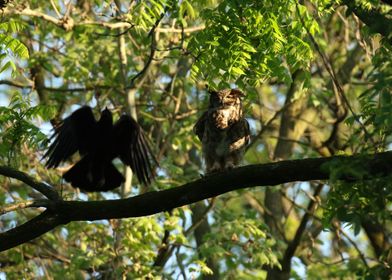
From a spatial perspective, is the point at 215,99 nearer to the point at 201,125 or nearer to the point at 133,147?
the point at 201,125

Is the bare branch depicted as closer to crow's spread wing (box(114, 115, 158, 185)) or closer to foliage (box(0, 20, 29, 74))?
foliage (box(0, 20, 29, 74))

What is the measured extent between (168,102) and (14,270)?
3.67 metres

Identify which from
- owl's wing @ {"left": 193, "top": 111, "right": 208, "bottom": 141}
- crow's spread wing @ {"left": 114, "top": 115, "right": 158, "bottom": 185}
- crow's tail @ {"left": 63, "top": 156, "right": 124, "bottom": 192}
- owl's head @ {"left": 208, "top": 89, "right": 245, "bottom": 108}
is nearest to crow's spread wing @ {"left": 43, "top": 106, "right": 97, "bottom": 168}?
crow's tail @ {"left": 63, "top": 156, "right": 124, "bottom": 192}

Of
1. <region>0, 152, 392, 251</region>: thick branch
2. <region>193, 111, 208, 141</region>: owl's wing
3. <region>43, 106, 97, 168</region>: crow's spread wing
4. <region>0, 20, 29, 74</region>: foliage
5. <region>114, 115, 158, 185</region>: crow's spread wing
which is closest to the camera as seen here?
<region>0, 152, 392, 251</region>: thick branch

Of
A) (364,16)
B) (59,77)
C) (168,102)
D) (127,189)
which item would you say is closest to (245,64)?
Result: (364,16)

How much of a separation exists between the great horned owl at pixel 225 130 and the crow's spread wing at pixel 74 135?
2.22 m

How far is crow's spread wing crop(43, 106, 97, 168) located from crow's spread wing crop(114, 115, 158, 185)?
324 mm

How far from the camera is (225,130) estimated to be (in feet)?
23.6

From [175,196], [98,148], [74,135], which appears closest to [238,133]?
[175,196]

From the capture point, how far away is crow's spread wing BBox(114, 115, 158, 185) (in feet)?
28.8

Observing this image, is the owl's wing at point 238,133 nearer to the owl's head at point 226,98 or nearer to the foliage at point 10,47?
the owl's head at point 226,98

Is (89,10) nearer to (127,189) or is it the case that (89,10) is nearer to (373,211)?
→ (127,189)

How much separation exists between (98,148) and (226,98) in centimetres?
244

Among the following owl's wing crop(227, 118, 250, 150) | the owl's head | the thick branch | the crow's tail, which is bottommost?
the thick branch
